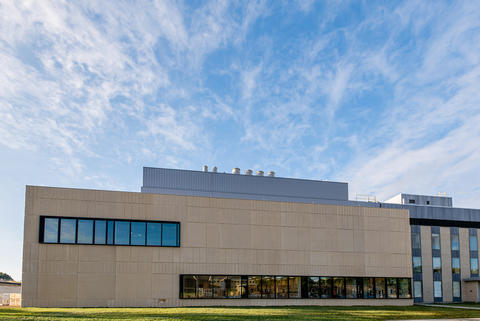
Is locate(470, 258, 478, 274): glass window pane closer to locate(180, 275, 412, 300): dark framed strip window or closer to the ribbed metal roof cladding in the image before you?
locate(180, 275, 412, 300): dark framed strip window

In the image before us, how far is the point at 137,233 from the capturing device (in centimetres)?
2798

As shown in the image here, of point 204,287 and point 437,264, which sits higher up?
point 437,264

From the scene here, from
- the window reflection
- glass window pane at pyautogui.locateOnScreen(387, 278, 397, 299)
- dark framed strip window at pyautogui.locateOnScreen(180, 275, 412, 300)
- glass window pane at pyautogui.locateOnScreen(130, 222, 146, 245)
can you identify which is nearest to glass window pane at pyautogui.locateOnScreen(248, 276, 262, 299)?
dark framed strip window at pyautogui.locateOnScreen(180, 275, 412, 300)

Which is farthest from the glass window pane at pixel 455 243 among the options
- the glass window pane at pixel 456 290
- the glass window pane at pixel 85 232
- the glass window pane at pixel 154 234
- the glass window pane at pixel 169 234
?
the glass window pane at pixel 85 232

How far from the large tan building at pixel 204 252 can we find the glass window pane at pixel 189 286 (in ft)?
0.20

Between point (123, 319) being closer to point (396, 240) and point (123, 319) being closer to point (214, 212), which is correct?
point (214, 212)

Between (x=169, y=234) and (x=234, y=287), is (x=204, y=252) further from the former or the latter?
(x=234, y=287)

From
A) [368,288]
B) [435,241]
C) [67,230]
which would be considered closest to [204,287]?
[67,230]

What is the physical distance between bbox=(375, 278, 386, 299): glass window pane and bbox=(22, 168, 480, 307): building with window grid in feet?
0.24

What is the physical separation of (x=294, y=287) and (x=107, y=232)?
13.2 metres

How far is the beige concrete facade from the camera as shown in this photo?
86.5ft

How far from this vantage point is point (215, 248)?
29219 millimetres

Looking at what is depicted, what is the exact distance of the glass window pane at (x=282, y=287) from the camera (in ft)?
98.2

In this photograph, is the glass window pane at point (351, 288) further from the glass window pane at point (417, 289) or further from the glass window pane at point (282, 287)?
the glass window pane at point (417, 289)
